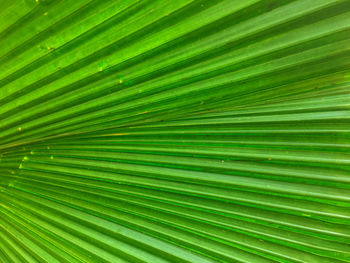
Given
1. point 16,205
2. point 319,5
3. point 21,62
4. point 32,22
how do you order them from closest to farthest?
1. point 319,5
2. point 32,22
3. point 21,62
4. point 16,205

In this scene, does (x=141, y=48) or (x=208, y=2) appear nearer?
(x=208, y=2)

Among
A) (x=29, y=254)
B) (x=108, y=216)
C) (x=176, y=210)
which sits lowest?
(x=29, y=254)

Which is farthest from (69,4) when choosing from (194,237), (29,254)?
(29,254)

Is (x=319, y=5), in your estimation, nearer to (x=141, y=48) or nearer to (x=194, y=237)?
(x=141, y=48)

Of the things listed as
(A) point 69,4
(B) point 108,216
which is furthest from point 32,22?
(B) point 108,216

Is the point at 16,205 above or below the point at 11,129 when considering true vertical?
below

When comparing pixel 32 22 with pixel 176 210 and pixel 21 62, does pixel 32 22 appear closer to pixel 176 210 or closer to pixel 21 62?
pixel 21 62

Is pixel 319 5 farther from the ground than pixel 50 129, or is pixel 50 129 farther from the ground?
pixel 319 5

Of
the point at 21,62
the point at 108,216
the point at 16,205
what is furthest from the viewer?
the point at 16,205

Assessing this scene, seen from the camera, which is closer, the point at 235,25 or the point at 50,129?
the point at 235,25
